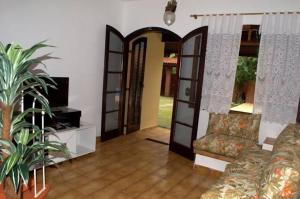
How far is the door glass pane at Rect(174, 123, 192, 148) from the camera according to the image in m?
4.36

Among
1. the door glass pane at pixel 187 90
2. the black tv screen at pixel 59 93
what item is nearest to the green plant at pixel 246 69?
the door glass pane at pixel 187 90

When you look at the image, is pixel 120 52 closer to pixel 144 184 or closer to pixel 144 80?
pixel 144 80

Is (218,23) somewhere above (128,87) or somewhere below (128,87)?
above

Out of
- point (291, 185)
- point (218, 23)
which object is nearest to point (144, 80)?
point (218, 23)

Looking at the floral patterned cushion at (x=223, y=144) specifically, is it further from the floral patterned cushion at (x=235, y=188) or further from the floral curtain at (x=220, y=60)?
the floral patterned cushion at (x=235, y=188)

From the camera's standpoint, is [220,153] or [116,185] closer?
[116,185]

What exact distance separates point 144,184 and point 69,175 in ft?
3.23

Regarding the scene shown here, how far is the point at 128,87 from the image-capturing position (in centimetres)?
542

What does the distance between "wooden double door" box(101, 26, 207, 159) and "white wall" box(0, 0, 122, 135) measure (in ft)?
0.63

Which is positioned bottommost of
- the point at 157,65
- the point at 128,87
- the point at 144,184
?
the point at 144,184

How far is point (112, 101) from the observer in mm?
5023

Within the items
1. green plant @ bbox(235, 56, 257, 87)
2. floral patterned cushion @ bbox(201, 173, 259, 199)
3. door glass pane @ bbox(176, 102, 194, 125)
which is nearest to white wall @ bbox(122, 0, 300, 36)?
door glass pane @ bbox(176, 102, 194, 125)

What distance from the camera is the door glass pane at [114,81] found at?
485 centimetres

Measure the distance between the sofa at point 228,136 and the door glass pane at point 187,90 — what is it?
50 cm
